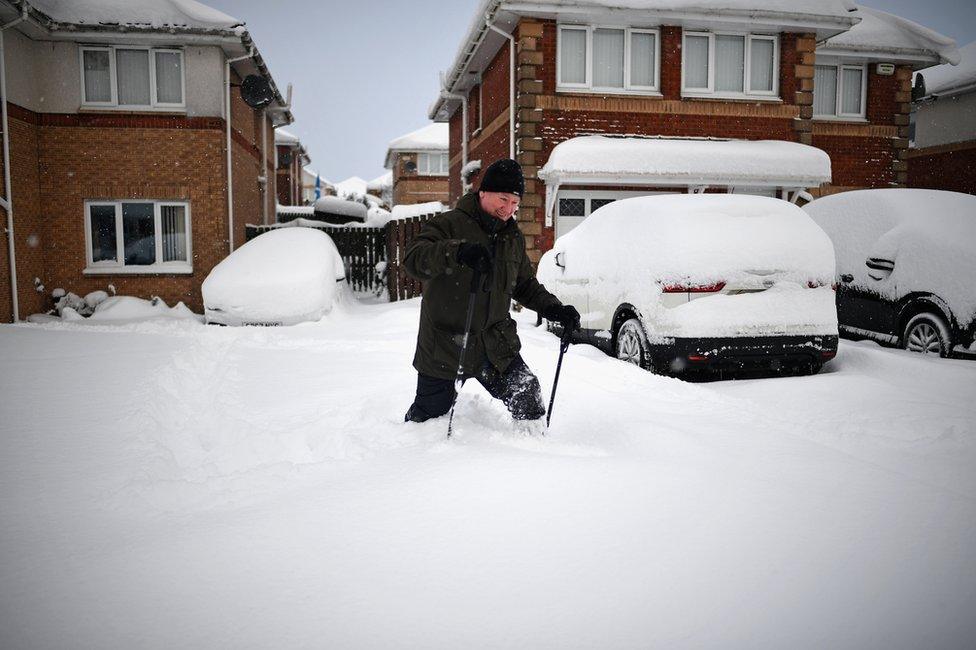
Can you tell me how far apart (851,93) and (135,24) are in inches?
646

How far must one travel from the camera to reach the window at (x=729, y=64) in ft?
43.3

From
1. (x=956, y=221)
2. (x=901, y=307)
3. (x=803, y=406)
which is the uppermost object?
(x=956, y=221)

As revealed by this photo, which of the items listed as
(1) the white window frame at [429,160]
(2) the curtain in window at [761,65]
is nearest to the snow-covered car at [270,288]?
(2) the curtain in window at [761,65]

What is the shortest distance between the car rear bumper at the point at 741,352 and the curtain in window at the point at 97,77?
12.6 m

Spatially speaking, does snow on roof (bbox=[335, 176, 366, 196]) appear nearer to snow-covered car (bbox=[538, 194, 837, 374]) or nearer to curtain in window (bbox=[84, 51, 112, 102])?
curtain in window (bbox=[84, 51, 112, 102])

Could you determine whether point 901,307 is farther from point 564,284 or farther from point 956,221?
point 564,284

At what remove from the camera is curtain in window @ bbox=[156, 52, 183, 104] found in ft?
42.2

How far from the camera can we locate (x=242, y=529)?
7.97 feet

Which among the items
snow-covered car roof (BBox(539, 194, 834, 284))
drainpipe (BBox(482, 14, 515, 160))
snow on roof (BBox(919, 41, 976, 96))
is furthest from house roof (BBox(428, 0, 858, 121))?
snow on roof (BBox(919, 41, 976, 96))

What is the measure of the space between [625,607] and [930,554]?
120 cm

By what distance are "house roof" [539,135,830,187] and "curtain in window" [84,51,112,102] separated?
893cm

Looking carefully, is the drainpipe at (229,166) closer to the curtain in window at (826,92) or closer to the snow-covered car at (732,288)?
the snow-covered car at (732,288)

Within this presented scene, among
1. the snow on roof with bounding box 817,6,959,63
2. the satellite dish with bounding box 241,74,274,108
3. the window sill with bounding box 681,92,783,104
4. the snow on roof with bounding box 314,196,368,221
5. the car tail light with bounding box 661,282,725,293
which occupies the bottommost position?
the car tail light with bounding box 661,282,725,293

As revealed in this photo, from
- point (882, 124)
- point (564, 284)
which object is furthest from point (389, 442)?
point (882, 124)
